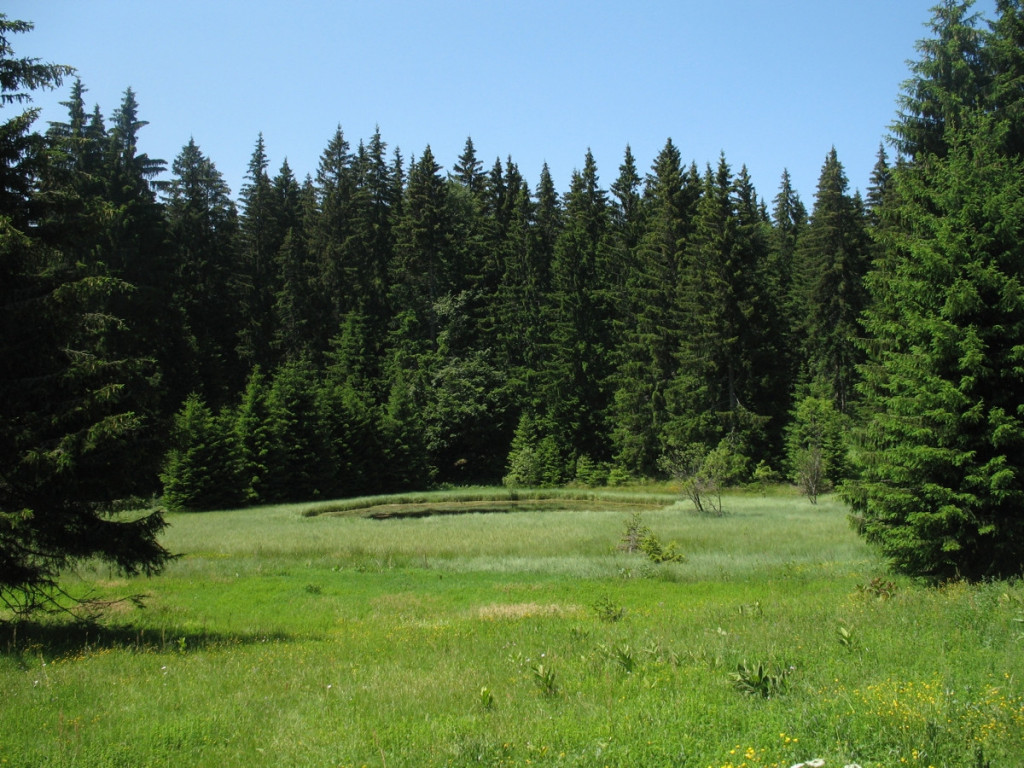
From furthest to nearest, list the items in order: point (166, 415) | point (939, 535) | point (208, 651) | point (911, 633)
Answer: point (939, 535) < point (166, 415) < point (208, 651) < point (911, 633)

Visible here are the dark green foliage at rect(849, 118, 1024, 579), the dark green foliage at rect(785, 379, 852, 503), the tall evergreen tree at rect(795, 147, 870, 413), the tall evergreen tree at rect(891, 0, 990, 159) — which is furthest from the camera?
the tall evergreen tree at rect(795, 147, 870, 413)

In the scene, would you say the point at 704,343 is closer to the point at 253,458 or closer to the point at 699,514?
the point at 699,514

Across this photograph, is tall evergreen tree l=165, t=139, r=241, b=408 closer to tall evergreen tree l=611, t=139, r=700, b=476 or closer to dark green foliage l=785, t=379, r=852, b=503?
tall evergreen tree l=611, t=139, r=700, b=476

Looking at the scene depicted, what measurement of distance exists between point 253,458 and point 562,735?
145 ft

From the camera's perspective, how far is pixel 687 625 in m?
10.7

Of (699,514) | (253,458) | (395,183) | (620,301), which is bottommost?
(699,514)

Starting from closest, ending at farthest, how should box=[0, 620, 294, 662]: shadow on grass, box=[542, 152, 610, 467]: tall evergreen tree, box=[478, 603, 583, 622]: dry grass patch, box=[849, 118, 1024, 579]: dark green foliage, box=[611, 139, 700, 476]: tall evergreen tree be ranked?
box=[0, 620, 294, 662]: shadow on grass → box=[849, 118, 1024, 579]: dark green foliage → box=[478, 603, 583, 622]: dry grass patch → box=[611, 139, 700, 476]: tall evergreen tree → box=[542, 152, 610, 467]: tall evergreen tree

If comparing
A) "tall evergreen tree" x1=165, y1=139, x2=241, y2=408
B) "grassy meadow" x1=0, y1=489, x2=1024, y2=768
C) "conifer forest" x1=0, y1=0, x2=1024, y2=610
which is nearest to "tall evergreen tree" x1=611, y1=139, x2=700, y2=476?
"conifer forest" x1=0, y1=0, x2=1024, y2=610

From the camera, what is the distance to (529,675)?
316 inches

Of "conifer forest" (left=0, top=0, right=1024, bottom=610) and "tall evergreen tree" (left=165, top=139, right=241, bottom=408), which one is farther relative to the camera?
"tall evergreen tree" (left=165, top=139, right=241, bottom=408)

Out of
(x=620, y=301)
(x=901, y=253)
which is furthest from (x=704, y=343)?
(x=901, y=253)

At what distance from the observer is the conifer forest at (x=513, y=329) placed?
36.9 ft

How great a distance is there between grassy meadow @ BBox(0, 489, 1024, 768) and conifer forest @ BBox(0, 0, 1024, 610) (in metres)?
2.85

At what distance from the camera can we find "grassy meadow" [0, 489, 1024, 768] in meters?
5.50
